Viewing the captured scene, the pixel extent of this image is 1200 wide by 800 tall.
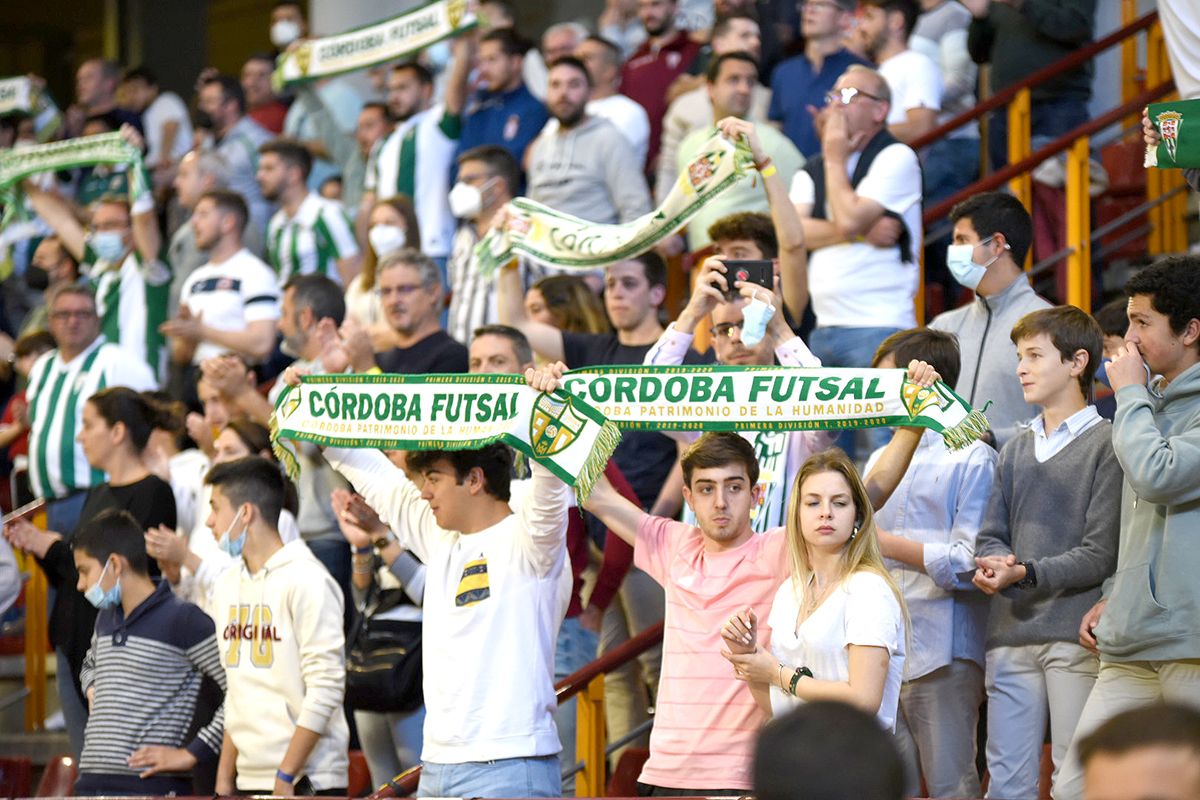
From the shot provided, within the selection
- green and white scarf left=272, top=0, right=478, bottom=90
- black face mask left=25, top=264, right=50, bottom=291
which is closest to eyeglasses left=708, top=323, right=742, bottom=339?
green and white scarf left=272, top=0, right=478, bottom=90

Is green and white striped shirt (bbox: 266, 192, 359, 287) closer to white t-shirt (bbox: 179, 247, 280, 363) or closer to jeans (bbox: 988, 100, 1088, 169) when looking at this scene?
white t-shirt (bbox: 179, 247, 280, 363)

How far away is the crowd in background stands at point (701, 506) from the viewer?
4.91 meters

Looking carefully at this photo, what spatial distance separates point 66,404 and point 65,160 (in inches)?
105

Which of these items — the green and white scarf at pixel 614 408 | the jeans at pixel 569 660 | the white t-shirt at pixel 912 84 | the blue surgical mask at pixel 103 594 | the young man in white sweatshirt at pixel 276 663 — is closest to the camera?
the green and white scarf at pixel 614 408

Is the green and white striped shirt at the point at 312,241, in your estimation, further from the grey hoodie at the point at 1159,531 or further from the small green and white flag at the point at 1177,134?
the grey hoodie at the point at 1159,531

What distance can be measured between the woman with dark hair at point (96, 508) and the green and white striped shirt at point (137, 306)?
8.90 feet

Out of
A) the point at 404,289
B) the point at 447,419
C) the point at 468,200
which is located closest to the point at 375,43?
the point at 468,200

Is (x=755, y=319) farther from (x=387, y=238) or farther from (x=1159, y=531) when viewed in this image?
(x=387, y=238)

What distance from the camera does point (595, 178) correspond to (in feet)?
30.6

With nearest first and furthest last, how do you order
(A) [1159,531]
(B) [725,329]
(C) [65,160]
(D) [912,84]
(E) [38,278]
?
1. (A) [1159,531]
2. (B) [725,329]
3. (D) [912,84]
4. (C) [65,160]
5. (E) [38,278]

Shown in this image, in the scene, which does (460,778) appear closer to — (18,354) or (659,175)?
(659,175)

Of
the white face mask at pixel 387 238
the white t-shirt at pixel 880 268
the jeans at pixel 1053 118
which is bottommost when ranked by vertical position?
the white t-shirt at pixel 880 268

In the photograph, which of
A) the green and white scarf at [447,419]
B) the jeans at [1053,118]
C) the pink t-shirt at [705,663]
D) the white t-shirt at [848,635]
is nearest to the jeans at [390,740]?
the green and white scarf at [447,419]

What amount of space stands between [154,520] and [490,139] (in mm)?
3803
